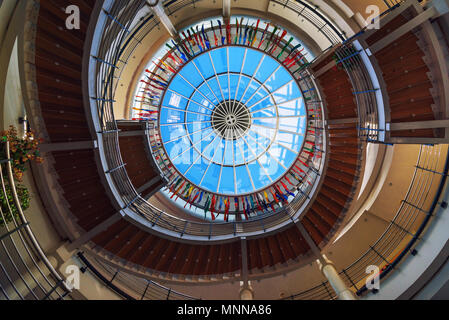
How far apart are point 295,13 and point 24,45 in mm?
10973

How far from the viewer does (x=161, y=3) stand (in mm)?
10539

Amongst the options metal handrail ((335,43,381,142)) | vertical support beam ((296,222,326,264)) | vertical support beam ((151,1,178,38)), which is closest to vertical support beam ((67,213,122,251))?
vertical support beam ((296,222,326,264))

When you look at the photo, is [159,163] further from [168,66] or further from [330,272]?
[330,272]

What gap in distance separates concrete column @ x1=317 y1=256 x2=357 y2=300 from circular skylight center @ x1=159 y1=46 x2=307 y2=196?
6.90 metres

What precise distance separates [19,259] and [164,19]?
1144cm

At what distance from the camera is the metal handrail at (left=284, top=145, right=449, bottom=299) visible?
783cm

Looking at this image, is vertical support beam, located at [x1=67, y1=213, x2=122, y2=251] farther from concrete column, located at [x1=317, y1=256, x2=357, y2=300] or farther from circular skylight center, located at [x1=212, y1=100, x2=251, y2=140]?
circular skylight center, located at [x1=212, y1=100, x2=251, y2=140]

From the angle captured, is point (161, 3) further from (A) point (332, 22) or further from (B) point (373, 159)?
(B) point (373, 159)

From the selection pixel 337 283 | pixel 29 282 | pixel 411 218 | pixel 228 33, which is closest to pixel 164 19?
pixel 228 33

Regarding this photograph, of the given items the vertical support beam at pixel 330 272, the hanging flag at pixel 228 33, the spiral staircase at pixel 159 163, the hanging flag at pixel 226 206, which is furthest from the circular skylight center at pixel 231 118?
the vertical support beam at pixel 330 272

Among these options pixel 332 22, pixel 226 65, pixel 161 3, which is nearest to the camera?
pixel 332 22

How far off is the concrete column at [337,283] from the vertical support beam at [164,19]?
13.5 metres

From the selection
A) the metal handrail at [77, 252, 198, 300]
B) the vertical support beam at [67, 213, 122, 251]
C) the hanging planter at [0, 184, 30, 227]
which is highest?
the hanging planter at [0, 184, 30, 227]
